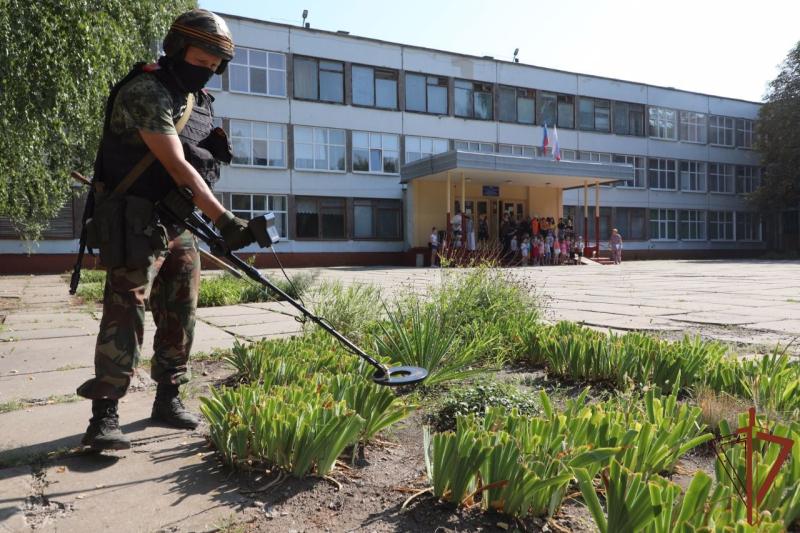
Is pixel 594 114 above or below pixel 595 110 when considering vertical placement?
below

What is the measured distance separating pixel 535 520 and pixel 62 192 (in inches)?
443

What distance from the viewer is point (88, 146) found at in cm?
1251

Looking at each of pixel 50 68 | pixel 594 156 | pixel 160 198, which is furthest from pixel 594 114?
pixel 160 198

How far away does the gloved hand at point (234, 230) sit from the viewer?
247 cm

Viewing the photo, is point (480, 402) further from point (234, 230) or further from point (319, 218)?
point (319, 218)

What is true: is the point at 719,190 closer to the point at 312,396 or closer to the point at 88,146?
the point at 88,146

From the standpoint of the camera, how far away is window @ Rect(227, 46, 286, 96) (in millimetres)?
25347

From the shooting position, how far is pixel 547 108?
33062 millimetres

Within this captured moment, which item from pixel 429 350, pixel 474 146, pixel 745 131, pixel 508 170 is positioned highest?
pixel 745 131

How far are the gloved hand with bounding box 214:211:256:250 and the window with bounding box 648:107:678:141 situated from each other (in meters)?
38.5

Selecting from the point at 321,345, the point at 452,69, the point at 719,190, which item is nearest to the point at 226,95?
the point at 452,69

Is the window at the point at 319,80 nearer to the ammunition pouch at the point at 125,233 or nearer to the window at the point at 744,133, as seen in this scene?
the ammunition pouch at the point at 125,233

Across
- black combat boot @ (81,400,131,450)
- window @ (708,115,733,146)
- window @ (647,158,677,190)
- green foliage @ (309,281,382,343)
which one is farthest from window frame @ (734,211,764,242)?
black combat boot @ (81,400,131,450)

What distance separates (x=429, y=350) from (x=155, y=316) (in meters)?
1.45
